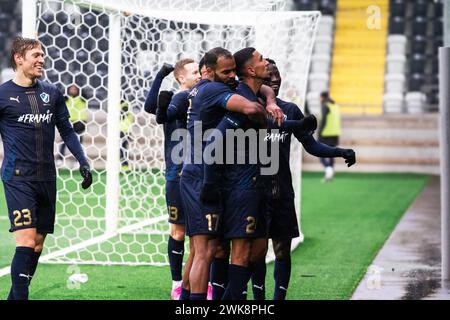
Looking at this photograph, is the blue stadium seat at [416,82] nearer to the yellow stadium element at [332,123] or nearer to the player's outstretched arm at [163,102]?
the yellow stadium element at [332,123]

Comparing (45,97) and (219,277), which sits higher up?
(45,97)

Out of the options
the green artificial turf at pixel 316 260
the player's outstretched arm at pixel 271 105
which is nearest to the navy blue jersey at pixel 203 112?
the player's outstretched arm at pixel 271 105

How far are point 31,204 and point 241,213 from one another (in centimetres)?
166

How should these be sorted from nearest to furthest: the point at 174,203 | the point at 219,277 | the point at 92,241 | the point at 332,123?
the point at 219,277, the point at 174,203, the point at 92,241, the point at 332,123

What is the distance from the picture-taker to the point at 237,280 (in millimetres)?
7309

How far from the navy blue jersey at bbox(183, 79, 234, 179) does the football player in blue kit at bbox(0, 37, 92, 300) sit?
97 centimetres

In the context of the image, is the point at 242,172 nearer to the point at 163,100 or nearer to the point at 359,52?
the point at 163,100

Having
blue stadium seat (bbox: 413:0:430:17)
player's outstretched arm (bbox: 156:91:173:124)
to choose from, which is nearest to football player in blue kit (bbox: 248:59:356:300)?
player's outstretched arm (bbox: 156:91:173:124)

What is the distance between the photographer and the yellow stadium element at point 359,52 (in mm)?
33188

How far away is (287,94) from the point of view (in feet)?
38.7

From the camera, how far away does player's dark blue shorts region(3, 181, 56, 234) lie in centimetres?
771

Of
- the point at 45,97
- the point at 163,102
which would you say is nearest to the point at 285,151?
the point at 163,102
